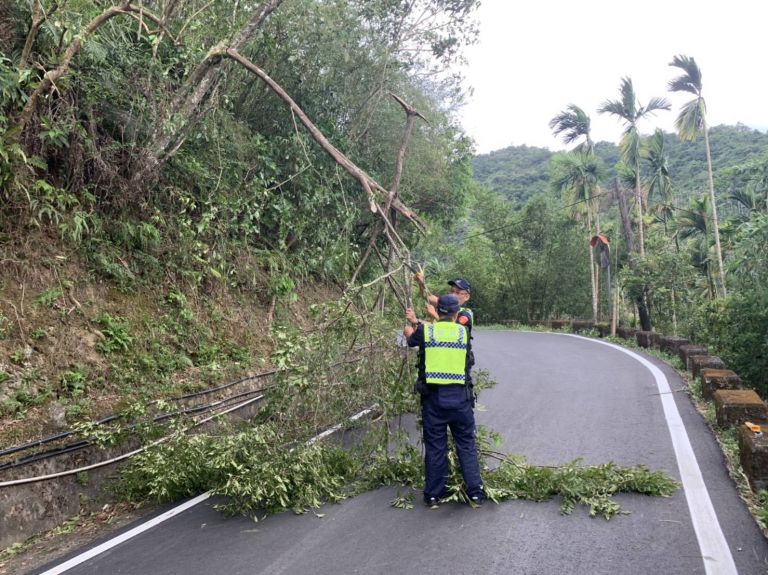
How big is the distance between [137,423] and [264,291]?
4.90 meters

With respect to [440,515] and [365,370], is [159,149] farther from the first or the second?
[440,515]

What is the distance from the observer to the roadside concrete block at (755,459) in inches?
197

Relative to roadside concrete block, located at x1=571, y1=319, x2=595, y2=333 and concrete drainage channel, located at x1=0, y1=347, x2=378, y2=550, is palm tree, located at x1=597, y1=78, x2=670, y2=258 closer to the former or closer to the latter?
roadside concrete block, located at x1=571, y1=319, x2=595, y2=333

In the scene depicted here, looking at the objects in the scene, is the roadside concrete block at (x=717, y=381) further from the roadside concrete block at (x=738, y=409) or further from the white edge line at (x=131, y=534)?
the white edge line at (x=131, y=534)

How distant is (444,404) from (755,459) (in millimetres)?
2522

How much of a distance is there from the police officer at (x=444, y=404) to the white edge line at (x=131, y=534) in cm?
121

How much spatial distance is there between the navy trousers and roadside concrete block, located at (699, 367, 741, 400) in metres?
4.48

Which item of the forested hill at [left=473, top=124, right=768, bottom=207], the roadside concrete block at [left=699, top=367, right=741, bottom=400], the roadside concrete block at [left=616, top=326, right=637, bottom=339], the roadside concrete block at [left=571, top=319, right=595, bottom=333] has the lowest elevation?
the roadside concrete block at [left=699, top=367, right=741, bottom=400]

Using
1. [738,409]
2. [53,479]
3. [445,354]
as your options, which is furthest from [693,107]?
[53,479]

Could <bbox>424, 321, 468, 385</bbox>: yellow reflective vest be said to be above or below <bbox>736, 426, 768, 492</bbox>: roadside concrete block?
above

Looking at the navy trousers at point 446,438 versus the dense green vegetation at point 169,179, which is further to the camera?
the dense green vegetation at point 169,179

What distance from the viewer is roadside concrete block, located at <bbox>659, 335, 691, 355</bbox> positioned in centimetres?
1355

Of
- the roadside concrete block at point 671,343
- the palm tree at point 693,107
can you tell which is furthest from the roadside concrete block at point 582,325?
the roadside concrete block at point 671,343

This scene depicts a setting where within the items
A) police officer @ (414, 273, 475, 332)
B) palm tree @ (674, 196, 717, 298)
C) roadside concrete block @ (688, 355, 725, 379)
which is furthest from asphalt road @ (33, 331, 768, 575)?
palm tree @ (674, 196, 717, 298)
